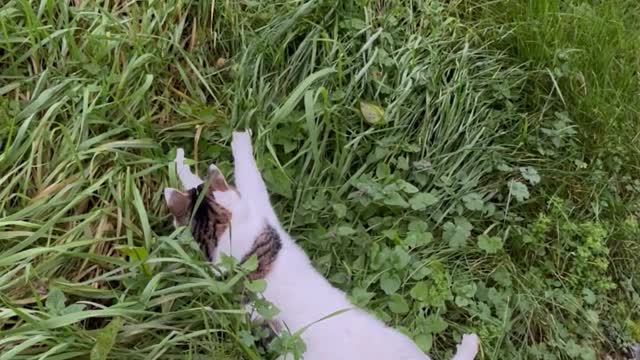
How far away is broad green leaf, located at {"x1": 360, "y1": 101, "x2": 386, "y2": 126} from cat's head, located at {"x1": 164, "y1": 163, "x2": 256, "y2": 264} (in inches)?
18.8

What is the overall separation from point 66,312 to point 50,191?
0.34 metres

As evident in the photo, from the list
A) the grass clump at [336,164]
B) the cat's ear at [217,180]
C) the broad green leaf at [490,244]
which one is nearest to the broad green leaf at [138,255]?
the grass clump at [336,164]

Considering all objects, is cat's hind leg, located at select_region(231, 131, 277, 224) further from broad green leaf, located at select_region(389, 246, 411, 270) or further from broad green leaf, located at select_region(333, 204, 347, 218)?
broad green leaf, located at select_region(389, 246, 411, 270)

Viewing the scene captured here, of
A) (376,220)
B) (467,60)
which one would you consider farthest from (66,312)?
(467,60)

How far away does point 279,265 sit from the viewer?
1.71m

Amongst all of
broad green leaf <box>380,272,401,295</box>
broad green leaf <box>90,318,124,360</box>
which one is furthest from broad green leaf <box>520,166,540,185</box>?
broad green leaf <box>90,318,124,360</box>

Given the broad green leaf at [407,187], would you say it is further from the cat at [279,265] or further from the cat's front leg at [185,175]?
the cat's front leg at [185,175]

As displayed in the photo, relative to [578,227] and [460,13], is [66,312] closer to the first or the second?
[578,227]

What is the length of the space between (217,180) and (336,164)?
37cm

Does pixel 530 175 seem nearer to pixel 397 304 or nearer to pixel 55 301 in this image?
pixel 397 304

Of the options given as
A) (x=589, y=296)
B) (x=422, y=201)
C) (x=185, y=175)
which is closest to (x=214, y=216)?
(x=185, y=175)

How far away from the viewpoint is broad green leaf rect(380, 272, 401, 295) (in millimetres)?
1784

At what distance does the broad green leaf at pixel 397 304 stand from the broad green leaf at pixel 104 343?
0.66 meters

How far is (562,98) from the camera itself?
7.36 ft
